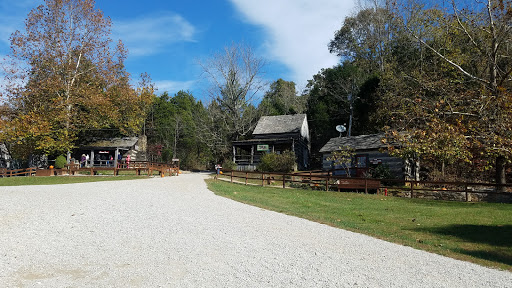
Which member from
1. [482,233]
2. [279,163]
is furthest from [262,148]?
[482,233]

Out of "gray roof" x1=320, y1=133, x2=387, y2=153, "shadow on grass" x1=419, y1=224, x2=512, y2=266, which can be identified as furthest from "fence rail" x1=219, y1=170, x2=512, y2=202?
"shadow on grass" x1=419, y1=224, x2=512, y2=266

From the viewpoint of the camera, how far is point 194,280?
5.24 meters

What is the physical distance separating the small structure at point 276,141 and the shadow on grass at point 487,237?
27.0 meters

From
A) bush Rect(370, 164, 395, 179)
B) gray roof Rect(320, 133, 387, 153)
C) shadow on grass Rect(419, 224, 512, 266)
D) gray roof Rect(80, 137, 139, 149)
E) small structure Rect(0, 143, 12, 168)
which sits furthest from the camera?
small structure Rect(0, 143, 12, 168)

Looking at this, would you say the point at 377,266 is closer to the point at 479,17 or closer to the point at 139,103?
the point at 479,17

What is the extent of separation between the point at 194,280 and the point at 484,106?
1628cm

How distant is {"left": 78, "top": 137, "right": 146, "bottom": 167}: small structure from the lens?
1542 inches

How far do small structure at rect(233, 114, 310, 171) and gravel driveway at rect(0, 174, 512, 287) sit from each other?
27916mm

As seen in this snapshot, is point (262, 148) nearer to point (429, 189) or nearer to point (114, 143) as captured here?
point (114, 143)

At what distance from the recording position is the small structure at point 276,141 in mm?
38719

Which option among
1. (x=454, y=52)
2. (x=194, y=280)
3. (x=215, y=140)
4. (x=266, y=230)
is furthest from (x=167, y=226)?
(x=215, y=140)

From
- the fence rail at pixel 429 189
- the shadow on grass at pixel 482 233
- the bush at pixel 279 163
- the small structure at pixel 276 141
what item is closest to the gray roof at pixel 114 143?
the small structure at pixel 276 141

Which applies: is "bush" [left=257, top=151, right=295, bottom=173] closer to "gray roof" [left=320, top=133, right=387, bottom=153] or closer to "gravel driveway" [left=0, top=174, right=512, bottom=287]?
"gray roof" [left=320, top=133, right=387, bottom=153]

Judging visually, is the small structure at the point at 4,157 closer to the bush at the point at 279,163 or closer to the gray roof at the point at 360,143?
the bush at the point at 279,163
